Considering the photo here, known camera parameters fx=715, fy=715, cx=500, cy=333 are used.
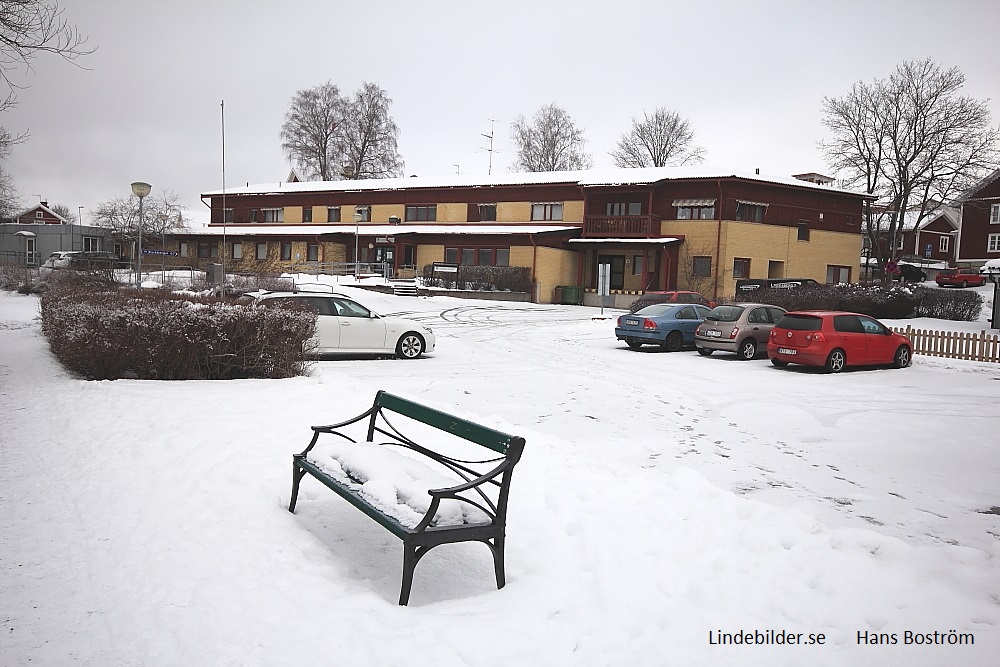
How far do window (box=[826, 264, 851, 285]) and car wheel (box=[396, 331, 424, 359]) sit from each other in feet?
113

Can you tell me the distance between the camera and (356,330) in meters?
15.7

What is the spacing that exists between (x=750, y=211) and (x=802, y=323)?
86.0 feet

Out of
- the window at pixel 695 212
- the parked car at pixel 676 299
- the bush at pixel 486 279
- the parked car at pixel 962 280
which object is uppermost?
the window at pixel 695 212

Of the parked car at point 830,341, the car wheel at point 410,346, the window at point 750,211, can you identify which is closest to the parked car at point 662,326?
the parked car at point 830,341

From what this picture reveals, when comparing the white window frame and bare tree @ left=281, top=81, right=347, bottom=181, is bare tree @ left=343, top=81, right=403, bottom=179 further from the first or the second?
the white window frame

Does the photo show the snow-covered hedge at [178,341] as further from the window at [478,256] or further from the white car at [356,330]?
the window at [478,256]

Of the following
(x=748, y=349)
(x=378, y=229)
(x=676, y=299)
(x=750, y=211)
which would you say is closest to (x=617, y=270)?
(x=750, y=211)

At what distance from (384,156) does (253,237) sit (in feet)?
56.0

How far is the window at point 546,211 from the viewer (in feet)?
147

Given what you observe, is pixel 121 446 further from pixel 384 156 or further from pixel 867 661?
pixel 384 156

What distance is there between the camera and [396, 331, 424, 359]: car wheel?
1623 cm

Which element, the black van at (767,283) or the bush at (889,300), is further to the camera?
the black van at (767,283)

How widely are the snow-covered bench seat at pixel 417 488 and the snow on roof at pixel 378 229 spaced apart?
35513mm

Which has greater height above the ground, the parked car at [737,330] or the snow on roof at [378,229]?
the snow on roof at [378,229]
